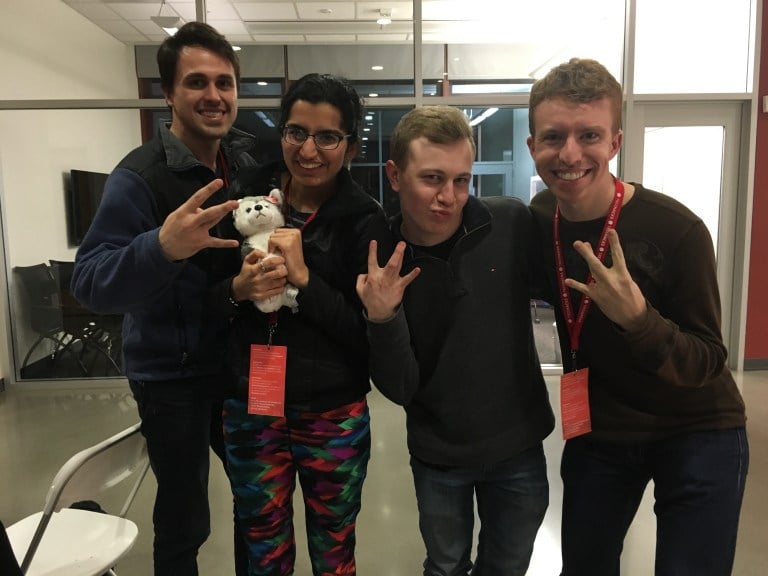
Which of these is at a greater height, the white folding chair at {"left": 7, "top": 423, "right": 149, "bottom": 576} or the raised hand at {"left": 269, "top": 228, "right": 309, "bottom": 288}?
the raised hand at {"left": 269, "top": 228, "right": 309, "bottom": 288}

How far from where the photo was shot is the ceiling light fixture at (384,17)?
471cm

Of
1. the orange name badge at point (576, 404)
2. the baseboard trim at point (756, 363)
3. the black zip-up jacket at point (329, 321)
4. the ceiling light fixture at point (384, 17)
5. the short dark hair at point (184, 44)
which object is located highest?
the ceiling light fixture at point (384, 17)

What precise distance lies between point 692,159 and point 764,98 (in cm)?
69

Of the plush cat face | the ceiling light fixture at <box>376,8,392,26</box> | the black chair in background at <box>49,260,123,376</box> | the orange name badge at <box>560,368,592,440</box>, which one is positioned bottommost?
the black chair in background at <box>49,260,123,376</box>

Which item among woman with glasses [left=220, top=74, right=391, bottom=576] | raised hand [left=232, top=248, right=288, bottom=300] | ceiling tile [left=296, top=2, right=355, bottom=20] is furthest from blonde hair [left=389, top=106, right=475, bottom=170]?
ceiling tile [left=296, top=2, right=355, bottom=20]

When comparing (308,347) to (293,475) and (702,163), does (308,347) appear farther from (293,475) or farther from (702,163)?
(702,163)

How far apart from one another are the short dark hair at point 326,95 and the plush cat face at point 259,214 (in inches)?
6.7

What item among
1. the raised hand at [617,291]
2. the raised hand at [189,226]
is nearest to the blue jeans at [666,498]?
the raised hand at [617,291]

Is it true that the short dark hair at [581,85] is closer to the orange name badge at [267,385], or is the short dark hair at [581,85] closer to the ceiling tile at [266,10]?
the orange name badge at [267,385]

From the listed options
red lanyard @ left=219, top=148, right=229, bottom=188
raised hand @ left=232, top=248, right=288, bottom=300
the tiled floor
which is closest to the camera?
raised hand @ left=232, top=248, right=288, bottom=300

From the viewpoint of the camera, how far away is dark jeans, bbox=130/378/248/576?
144 cm

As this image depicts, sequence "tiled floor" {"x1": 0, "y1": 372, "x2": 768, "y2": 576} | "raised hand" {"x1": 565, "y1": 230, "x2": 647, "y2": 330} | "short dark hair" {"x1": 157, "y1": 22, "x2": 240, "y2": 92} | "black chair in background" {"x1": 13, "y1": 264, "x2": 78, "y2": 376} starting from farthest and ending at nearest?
"black chair in background" {"x1": 13, "y1": 264, "x2": 78, "y2": 376}
"tiled floor" {"x1": 0, "y1": 372, "x2": 768, "y2": 576}
"short dark hair" {"x1": 157, "y1": 22, "x2": 240, "y2": 92}
"raised hand" {"x1": 565, "y1": 230, "x2": 647, "y2": 330}

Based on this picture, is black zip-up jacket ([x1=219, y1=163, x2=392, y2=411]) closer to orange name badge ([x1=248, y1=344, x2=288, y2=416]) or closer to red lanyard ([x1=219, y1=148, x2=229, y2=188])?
orange name badge ([x1=248, y1=344, x2=288, y2=416])

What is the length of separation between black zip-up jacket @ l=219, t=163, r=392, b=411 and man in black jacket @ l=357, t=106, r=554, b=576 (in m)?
0.08
